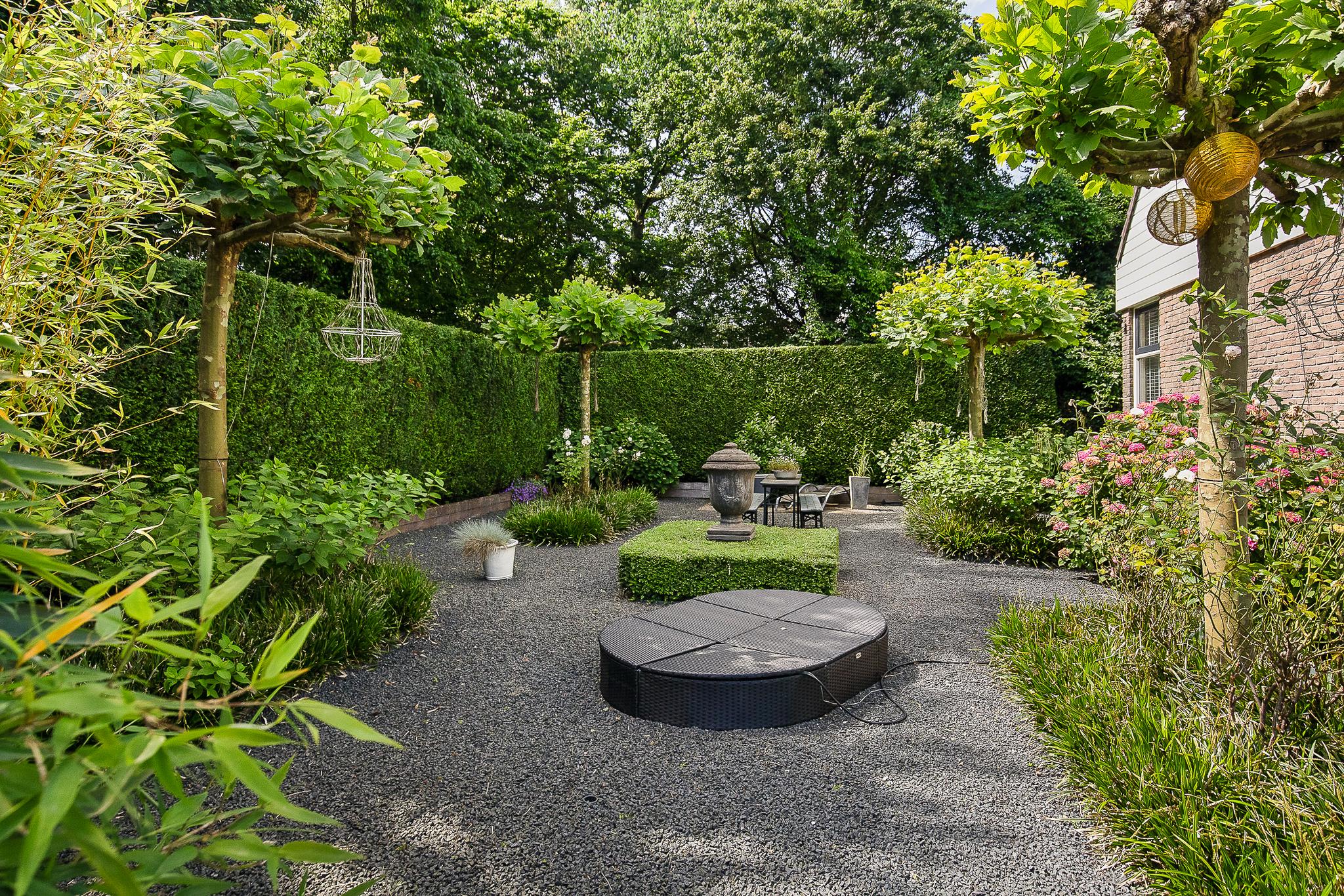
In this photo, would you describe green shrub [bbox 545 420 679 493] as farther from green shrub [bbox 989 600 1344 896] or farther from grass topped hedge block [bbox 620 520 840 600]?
Result: green shrub [bbox 989 600 1344 896]

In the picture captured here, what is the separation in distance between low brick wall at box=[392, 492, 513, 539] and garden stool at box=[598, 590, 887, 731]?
4699 mm

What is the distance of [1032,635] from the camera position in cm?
344

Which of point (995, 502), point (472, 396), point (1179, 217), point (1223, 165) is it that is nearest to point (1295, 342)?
point (995, 502)

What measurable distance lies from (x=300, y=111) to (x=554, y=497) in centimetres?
611

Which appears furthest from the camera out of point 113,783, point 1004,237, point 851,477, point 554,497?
point 1004,237

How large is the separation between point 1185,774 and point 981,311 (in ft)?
21.0

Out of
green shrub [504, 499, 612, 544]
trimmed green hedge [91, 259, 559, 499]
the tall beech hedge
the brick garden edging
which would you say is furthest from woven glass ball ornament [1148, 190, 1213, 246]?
the brick garden edging

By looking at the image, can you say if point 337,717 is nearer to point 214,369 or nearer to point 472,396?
point 214,369

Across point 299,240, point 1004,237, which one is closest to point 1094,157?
point 299,240

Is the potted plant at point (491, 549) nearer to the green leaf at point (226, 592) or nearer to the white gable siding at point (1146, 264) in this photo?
the green leaf at point (226, 592)

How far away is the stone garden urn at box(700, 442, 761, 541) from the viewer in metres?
5.57

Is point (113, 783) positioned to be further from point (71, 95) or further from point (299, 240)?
point (299, 240)

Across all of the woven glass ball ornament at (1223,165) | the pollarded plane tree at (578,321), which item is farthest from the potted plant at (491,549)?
the woven glass ball ornament at (1223,165)

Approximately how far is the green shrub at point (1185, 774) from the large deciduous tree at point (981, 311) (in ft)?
17.4
